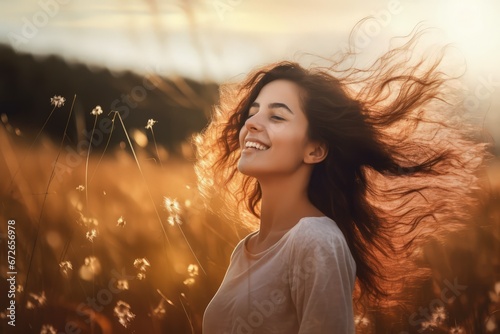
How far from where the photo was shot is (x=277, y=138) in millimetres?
2488

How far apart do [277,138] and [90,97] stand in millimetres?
1230

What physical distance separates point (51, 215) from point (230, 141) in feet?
3.08

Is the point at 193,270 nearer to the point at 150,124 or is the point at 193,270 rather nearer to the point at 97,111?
the point at 150,124

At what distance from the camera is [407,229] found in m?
2.76

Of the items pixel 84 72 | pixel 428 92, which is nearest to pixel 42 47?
pixel 84 72

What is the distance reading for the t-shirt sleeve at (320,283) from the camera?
7.15ft

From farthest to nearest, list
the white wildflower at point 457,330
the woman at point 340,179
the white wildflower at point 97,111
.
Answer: the white wildflower at point 97,111
the white wildflower at point 457,330
the woman at point 340,179

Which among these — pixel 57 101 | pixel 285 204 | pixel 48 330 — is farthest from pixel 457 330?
pixel 57 101

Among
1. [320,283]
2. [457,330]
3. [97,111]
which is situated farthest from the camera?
[97,111]

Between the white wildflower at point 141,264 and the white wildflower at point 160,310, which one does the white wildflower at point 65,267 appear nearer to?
the white wildflower at point 141,264

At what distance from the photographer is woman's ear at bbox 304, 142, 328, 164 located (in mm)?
2520

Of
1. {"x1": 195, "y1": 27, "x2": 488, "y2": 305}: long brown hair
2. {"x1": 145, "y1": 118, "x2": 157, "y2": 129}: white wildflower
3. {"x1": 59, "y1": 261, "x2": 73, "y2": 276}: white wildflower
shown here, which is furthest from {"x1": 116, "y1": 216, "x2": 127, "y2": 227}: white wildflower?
{"x1": 195, "y1": 27, "x2": 488, "y2": 305}: long brown hair

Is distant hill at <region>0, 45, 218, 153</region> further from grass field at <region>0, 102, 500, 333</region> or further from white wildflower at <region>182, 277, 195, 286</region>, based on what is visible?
white wildflower at <region>182, 277, 195, 286</region>

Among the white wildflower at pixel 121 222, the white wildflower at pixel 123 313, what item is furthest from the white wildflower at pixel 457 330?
the white wildflower at pixel 121 222
